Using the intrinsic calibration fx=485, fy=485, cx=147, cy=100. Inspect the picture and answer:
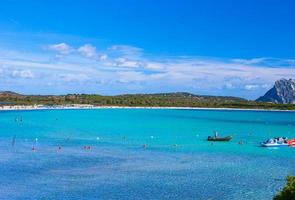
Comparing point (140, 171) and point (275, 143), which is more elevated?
point (275, 143)

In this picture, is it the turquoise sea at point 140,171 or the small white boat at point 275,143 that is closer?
the turquoise sea at point 140,171

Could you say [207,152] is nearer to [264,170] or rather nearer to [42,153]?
[264,170]

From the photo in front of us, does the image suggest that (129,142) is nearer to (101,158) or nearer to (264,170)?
(101,158)

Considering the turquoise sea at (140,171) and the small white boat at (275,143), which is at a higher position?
the small white boat at (275,143)

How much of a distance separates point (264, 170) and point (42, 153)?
28.5 metres

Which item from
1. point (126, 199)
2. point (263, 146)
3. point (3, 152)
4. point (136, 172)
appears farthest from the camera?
point (263, 146)

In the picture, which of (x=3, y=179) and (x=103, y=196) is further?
(x=3, y=179)

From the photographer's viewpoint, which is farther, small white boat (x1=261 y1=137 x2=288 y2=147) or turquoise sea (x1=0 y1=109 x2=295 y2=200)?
small white boat (x1=261 y1=137 x2=288 y2=147)

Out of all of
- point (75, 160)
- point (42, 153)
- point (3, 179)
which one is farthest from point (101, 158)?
point (3, 179)

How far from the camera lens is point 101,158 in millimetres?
59438

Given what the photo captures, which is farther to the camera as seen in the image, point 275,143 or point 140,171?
point 275,143

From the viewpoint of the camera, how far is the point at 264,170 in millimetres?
52469

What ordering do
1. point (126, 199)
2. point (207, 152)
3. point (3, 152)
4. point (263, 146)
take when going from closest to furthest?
point (126, 199)
point (3, 152)
point (207, 152)
point (263, 146)

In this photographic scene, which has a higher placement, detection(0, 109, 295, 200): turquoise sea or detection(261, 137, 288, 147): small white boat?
detection(261, 137, 288, 147): small white boat
